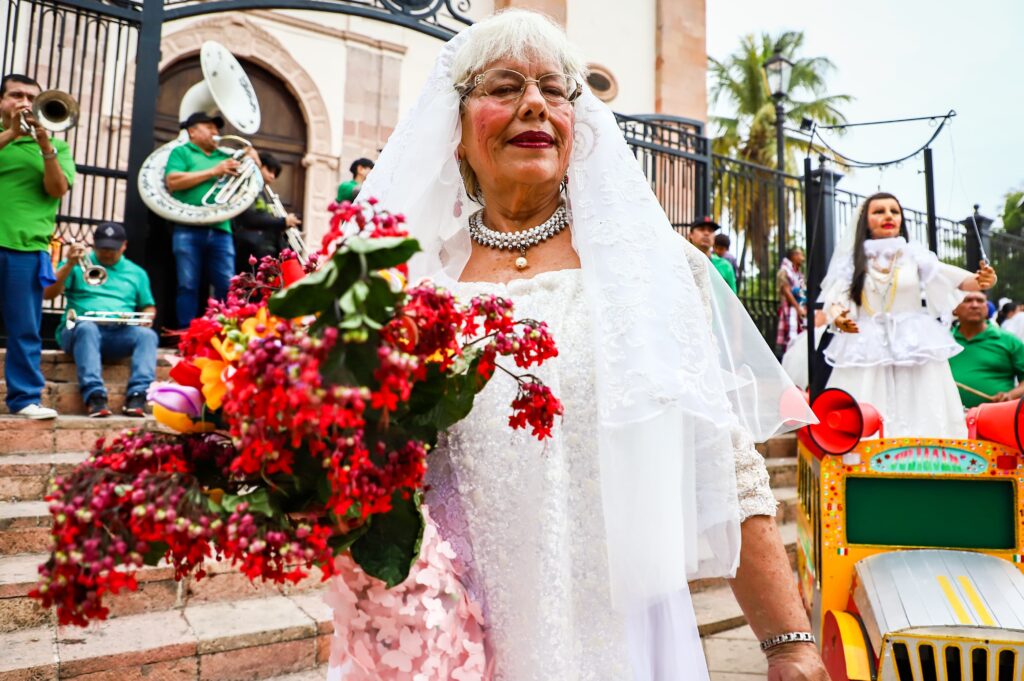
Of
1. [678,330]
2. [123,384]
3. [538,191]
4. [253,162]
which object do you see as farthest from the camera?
[253,162]

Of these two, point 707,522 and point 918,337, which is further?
point 918,337

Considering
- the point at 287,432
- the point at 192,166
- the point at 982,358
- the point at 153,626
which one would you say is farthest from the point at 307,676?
the point at 982,358

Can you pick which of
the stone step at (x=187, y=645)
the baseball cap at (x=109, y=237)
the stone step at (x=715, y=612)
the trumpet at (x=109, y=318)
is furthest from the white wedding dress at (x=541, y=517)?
the baseball cap at (x=109, y=237)

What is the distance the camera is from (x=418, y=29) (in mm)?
6945

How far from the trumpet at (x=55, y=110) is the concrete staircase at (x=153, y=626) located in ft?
7.45

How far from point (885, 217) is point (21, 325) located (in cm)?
550

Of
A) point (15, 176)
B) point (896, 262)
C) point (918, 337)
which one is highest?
point (15, 176)

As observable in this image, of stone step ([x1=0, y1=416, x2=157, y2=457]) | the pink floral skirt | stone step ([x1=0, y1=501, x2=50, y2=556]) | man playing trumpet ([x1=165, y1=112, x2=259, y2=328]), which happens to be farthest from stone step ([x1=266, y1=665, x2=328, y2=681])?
man playing trumpet ([x1=165, y1=112, x2=259, y2=328])

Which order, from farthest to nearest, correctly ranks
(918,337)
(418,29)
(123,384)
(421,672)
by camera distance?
(418,29), (123,384), (918,337), (421,672)

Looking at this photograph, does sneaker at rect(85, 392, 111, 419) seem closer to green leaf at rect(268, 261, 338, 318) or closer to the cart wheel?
the cart wheel

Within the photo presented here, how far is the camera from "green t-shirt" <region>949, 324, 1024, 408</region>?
5.00m

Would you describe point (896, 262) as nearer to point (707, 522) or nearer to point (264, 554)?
point (707, 522)

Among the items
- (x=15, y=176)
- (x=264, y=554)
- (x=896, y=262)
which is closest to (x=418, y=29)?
(x=15, y=176)

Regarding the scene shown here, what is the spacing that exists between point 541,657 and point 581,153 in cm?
103
